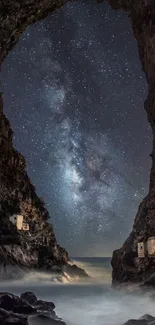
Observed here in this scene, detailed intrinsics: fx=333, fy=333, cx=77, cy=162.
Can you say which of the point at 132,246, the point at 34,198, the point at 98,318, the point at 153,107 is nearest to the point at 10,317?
the point at 98,318

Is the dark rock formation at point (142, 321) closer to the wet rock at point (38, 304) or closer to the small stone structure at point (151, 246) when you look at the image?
the wet rock at point (38, 304)

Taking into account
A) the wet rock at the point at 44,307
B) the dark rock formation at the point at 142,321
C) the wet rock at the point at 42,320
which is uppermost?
the wet rock at the point at 42,320

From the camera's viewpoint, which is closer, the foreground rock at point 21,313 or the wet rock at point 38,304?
the foreground rock at point 21,313

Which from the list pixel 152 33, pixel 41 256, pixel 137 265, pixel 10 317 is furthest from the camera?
pixel 41 256

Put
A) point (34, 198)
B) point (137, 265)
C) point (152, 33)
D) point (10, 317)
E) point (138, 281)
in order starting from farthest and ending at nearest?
point (34, 198)
point (152, 33)
point (137, 265)
point (138, 281)
point (10, 317)

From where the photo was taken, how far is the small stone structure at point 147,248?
26516 millimetres

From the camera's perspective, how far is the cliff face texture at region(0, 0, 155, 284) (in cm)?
2883

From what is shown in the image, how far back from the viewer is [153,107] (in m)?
34.6

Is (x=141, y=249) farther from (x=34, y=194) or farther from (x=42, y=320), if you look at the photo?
(x=42, y=320)

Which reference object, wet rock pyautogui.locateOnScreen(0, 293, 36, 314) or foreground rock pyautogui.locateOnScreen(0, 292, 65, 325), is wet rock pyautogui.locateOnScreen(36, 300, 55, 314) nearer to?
foreground rock pyautogui.locateOnScreen(0, 292, 65, 325)

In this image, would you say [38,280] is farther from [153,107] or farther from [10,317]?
[10,317]

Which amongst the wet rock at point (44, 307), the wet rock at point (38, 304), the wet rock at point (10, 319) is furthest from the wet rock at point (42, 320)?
the wet rock at point (44, 307)

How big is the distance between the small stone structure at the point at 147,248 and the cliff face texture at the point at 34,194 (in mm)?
569

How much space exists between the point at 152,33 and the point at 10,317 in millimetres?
30431
